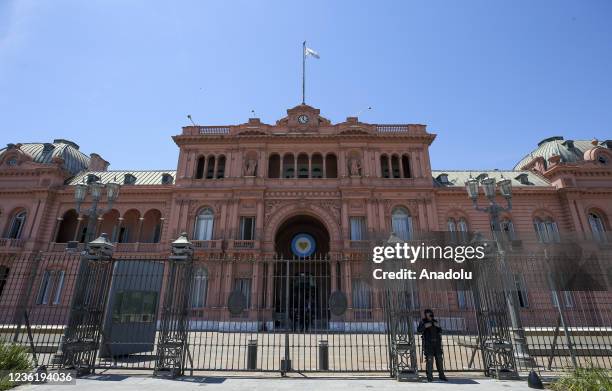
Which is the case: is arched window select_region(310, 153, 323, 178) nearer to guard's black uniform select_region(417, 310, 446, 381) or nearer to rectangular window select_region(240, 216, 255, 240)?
rectangular window select_region(240, 216, 255, 240)

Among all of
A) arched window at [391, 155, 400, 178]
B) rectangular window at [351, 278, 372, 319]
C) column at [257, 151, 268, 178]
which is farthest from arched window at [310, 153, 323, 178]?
rectangular window at [351, 278, 372, 319]

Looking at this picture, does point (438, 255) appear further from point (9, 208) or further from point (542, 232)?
point (9, 208)

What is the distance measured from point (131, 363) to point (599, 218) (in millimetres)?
34685

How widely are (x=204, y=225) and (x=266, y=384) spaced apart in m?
19.6

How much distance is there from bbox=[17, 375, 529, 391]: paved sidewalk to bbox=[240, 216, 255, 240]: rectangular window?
16.7 metres

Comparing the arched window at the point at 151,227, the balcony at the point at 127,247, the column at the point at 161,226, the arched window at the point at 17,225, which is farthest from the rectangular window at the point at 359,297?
the arched window at the point at 17,225

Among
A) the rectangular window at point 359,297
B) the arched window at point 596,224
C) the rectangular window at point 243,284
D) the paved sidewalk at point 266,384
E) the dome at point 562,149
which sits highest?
the dome at point 562,149

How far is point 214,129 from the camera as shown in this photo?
29172 mm

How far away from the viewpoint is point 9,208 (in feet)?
88.8

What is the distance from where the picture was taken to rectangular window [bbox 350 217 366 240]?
25.1m

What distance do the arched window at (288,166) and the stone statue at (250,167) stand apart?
2.89 m

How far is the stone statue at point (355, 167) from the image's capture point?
2681cm

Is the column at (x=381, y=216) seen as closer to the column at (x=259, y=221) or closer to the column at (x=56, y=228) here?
the column at (x=259, y=221)

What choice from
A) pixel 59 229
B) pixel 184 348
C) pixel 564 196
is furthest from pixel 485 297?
pixel 59 229
